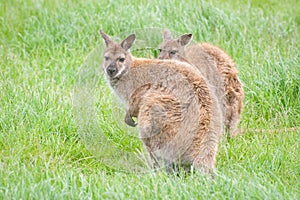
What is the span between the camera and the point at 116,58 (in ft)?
20.2

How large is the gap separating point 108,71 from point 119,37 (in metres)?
2.17

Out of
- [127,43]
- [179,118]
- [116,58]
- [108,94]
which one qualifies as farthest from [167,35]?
[179,118]

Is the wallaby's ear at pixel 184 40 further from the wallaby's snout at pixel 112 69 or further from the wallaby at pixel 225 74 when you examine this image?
the wallaby's snout at pixel 112 69

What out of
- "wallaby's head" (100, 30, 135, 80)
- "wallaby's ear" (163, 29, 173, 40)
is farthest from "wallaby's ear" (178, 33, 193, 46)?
"wallaby's head" (100, 30, 135, 80)

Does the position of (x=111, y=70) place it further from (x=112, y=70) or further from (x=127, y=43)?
(x=127, y=43)

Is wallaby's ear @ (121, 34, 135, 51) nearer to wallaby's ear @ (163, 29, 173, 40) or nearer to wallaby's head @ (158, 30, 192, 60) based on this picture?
wallaby's head @ (158, 30, 192, 60)

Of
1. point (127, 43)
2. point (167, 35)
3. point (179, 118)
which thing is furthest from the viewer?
point (167, 35)

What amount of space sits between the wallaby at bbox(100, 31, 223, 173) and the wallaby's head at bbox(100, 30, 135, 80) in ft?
1.65

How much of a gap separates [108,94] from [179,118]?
2.09 meters

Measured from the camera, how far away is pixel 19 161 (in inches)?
211

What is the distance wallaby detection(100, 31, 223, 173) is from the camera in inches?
202

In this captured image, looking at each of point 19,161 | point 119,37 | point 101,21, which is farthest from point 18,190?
point 101,21

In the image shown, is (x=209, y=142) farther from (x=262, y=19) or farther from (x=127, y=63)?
(x=262, y=19)

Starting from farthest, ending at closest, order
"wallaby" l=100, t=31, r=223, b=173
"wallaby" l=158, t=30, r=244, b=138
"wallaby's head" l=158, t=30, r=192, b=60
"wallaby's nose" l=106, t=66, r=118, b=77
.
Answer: "wallaby's head" l=158, t=30, r=192, b=60 → "wallaby" l=158, t=30, r=244, b=138 → "wallaby's nose" l=106, t=66, r=118, b=77 → "wallaby" l=100, t=31, r=223, b=173
